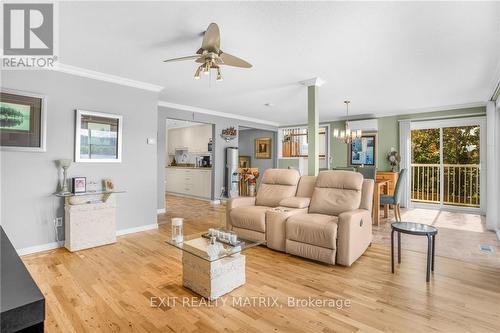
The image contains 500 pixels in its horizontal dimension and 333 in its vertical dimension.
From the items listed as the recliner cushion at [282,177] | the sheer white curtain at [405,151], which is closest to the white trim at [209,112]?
the recliner cushion at [282,177]

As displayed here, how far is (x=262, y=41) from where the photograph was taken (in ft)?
9.09

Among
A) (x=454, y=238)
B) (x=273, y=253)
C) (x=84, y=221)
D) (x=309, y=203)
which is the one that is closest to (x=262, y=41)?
(x=309, y=203)

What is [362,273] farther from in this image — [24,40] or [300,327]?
[24,40]

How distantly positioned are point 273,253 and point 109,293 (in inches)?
70.5

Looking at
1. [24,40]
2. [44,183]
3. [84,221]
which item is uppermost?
[24,40]

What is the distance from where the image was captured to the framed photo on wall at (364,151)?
6957 millimetres

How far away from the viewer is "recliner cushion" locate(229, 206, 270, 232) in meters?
3.39

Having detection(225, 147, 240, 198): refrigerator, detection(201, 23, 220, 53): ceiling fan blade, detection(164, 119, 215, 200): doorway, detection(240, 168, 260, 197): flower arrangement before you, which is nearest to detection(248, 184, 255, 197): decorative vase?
detection(240, 168, 260, 197): flower arrangement

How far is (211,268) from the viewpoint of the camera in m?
2.11

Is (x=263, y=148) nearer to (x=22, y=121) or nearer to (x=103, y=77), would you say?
(x=103, y=77)

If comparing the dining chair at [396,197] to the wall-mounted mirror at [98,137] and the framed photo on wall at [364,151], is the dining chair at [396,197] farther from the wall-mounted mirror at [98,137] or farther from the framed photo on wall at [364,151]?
the wall-mounted mirror at [98,137]

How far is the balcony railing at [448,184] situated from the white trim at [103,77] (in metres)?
6.27

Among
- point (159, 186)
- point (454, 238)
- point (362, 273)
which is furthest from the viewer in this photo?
point (159, 186)

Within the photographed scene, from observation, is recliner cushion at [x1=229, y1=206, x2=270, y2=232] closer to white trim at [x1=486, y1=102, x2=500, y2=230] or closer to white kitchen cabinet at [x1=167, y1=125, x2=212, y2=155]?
white trim at [x1=486, y1=102, x2=500, y2=230]
